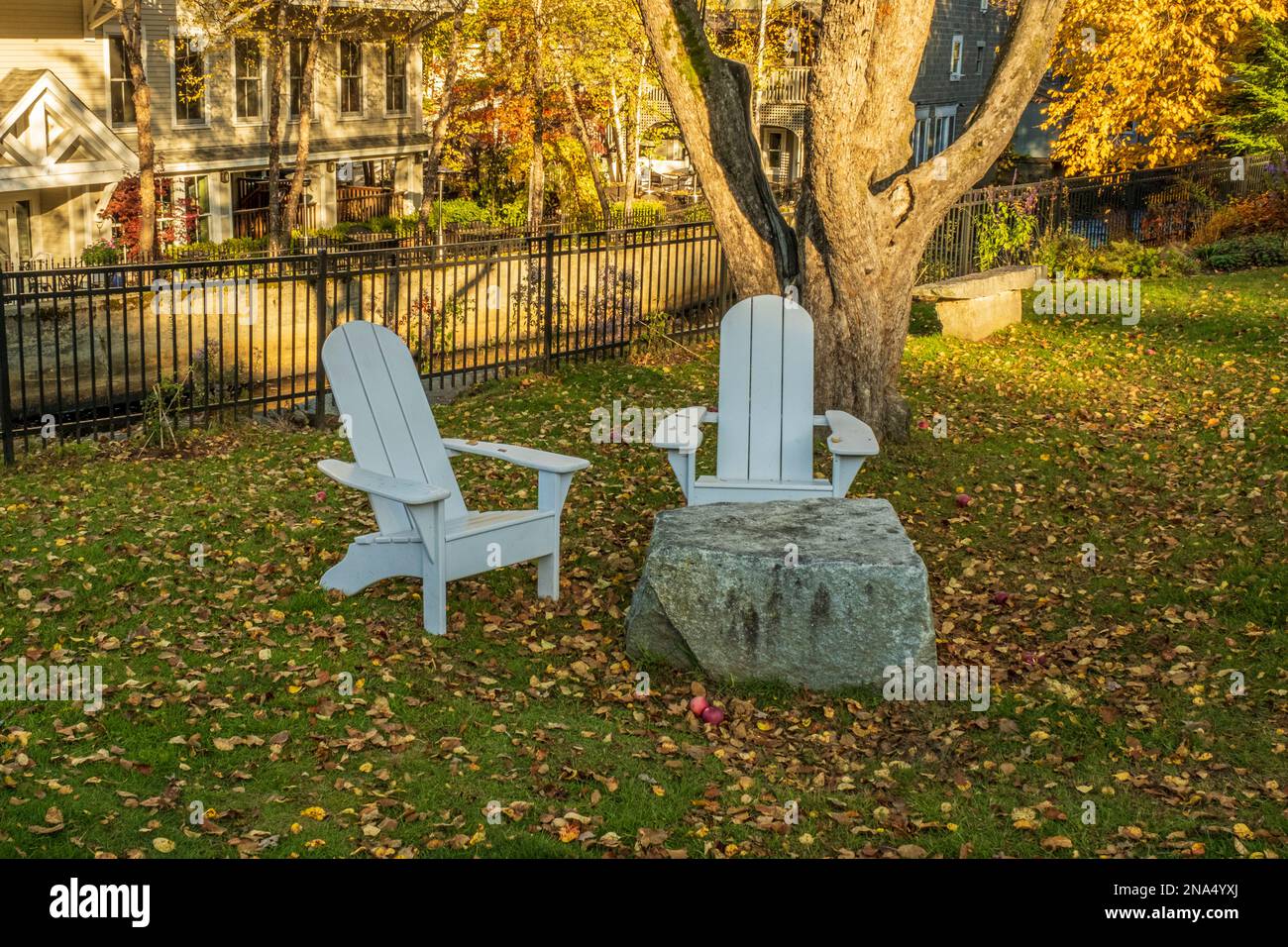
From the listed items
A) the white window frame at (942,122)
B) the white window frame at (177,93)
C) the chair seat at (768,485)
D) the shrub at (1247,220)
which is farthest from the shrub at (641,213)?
the chair seat at (768,485)

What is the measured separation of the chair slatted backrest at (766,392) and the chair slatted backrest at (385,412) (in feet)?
5.30

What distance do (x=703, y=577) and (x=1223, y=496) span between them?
170 inches

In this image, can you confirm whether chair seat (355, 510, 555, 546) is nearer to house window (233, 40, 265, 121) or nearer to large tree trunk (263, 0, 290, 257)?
large tree trunk (263, 0, 290, 257)

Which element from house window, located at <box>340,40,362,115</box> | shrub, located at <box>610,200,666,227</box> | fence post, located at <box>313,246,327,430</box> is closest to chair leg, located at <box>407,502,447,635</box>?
fence post, located at <box>313,246,327,430</box>

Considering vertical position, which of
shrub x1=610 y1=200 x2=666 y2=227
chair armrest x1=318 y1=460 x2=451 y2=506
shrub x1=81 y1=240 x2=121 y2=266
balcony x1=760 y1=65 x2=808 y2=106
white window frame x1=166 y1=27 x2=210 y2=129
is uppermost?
balcony x1=760 y1=65 x2=808 y2=106

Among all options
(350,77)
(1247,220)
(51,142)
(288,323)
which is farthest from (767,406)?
(350,77)

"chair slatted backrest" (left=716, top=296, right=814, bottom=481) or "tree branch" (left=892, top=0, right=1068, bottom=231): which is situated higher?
"tree branch" (left=892, top=0, right=1068, bottom=231)

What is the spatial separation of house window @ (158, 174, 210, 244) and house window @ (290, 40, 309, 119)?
10.2 feet

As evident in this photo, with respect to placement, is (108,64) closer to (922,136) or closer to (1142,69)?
(1142,69)

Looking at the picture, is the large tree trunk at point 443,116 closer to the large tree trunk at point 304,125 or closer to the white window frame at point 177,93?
the large tree trunk at point 304,125

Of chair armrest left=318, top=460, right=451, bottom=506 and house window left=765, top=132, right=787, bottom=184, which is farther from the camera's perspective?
house window left=765, top=132, right=787, bottom=184

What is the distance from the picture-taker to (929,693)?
18.8 feet

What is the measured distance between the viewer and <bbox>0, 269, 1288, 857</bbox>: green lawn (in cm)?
472

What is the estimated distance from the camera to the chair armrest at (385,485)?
19.9ft
